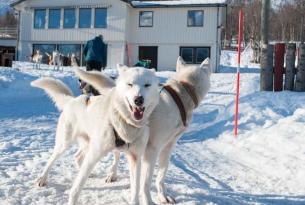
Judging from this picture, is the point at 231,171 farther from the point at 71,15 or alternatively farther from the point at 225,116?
the point at 71,15

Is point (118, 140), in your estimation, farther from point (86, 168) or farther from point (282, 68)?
point (282, 68)

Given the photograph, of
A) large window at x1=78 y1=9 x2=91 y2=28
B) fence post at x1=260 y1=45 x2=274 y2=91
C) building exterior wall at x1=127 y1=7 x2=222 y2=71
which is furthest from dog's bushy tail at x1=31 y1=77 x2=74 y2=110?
large window at x1=78 y1=9 x2=91 y2=28

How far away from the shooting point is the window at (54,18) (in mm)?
29203

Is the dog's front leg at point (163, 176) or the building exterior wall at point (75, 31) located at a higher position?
the building exterior wall at point (75, 31)

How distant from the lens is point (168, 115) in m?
4.00

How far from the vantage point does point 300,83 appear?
11.6 m

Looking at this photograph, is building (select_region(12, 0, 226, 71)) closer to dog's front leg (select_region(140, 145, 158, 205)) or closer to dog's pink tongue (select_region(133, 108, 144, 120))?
dog's front leg (select_region(140, 145, 158, 205))

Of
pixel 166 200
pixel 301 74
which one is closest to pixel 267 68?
pixel 301 74

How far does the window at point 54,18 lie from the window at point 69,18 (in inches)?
20.4

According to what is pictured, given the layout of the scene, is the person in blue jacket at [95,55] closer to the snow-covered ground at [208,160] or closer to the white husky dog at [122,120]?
the snow-covered ground at [208,160]

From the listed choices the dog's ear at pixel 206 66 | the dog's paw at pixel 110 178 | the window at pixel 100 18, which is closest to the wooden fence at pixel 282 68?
the dog's ear at pixel 206 66

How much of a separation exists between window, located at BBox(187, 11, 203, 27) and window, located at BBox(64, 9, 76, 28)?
7989mm

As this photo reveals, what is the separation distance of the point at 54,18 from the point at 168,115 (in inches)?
1064

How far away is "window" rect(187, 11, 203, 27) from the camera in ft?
89.1
